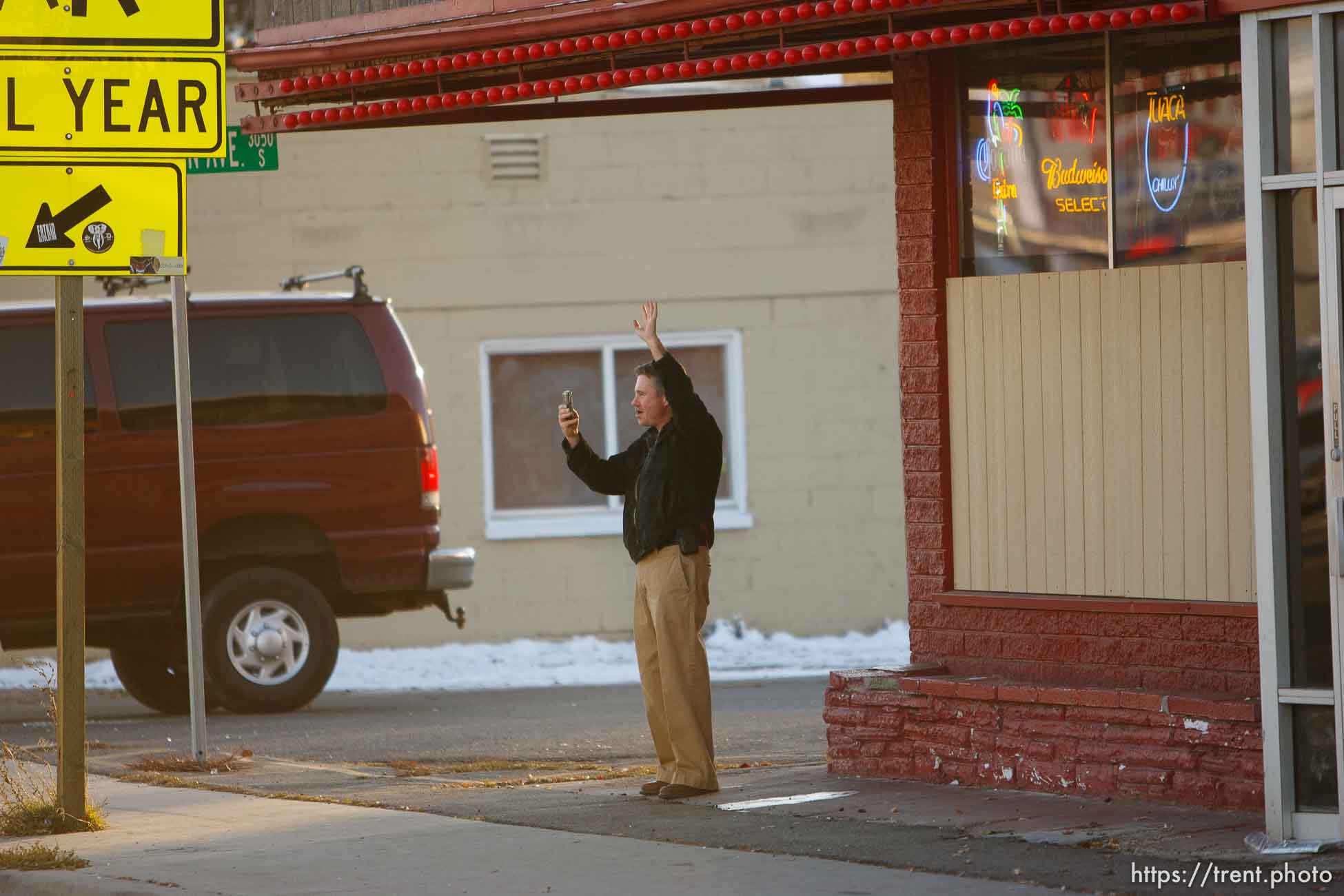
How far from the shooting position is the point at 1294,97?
296 inches

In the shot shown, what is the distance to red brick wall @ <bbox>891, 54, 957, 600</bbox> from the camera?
376 inches

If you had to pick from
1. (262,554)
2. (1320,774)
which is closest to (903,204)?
(1320,774)

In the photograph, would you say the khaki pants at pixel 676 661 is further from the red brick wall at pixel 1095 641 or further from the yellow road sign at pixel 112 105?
the yellow road sign at pixel 112 105

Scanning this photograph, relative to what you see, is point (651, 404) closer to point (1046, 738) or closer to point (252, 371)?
point (1046, 738)

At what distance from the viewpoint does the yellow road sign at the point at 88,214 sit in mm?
8664

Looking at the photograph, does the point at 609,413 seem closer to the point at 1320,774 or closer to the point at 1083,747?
the point at 1083,747

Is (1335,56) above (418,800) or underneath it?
above

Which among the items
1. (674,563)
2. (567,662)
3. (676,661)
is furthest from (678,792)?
(567,662)

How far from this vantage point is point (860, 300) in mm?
18031

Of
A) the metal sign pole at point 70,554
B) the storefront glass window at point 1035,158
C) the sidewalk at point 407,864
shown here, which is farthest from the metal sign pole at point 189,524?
the storefront glass window at point 1035,158

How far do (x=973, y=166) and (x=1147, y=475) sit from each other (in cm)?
167

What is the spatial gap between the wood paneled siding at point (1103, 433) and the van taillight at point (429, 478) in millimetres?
5359

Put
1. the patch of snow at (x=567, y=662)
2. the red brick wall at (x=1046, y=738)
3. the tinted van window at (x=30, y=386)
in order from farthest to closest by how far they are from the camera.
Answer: the patch of snow at (x=567, y=662) → the tinted van window at (x=30, y=386) → the red brick wall at (x=1046, y=738)

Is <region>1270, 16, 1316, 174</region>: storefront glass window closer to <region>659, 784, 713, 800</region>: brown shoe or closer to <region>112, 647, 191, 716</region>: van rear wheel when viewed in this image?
<region>659, 784, 713, 800</region>: brown shoe
